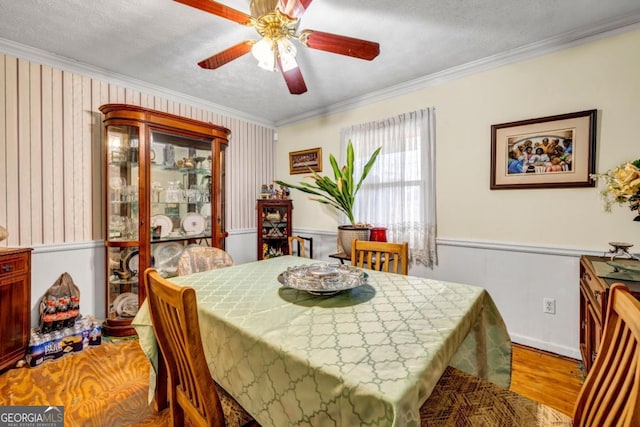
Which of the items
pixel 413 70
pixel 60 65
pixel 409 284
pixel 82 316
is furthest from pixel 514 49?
pixel 82 316

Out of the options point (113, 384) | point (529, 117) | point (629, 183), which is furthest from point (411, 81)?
point (113, 384)

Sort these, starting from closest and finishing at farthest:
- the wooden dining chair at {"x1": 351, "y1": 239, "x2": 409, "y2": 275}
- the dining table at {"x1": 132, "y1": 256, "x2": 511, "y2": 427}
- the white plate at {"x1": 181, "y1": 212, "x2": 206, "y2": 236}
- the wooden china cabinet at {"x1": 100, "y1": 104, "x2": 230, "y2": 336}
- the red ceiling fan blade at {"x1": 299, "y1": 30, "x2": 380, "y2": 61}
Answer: the dining table at {"x1": 132, "y1": 256, "x2": 511, "y2": 427}, the red ceiling fan blade at {"x1": 299, "y1": 30, "x2": 380, "y2": 61}, the wooden dining chair at {"x1": 351, "y1": 239, "x2": 409, "y2": 275}, the wooden china cabinet at {"x1": 100, "y1": 104, "x2": 230, "y2": 336}, the white plate at {"x1": 181, "y1": 212, "x2": 206, "y2": 236}

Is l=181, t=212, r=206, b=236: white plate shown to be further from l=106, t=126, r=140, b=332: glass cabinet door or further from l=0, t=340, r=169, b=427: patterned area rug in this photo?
l=0, t=340, r=169, b=427: patterned area rug

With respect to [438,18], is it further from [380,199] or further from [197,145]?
[197,145]

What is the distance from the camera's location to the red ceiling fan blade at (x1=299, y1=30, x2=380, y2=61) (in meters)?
1.42

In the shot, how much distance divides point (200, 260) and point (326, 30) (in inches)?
74.0

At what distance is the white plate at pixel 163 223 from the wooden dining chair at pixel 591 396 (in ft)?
8.83

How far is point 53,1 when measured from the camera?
1662mm

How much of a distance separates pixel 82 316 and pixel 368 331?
2.77 meters

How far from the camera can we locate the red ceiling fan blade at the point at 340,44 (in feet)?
4.65

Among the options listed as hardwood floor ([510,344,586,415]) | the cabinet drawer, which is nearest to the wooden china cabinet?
the cabinet drawer

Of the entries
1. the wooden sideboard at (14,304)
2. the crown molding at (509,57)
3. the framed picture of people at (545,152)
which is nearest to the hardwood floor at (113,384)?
the wooden sideboard at (14,304)

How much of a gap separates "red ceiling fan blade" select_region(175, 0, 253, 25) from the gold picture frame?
2200mm

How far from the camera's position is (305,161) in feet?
12.1
